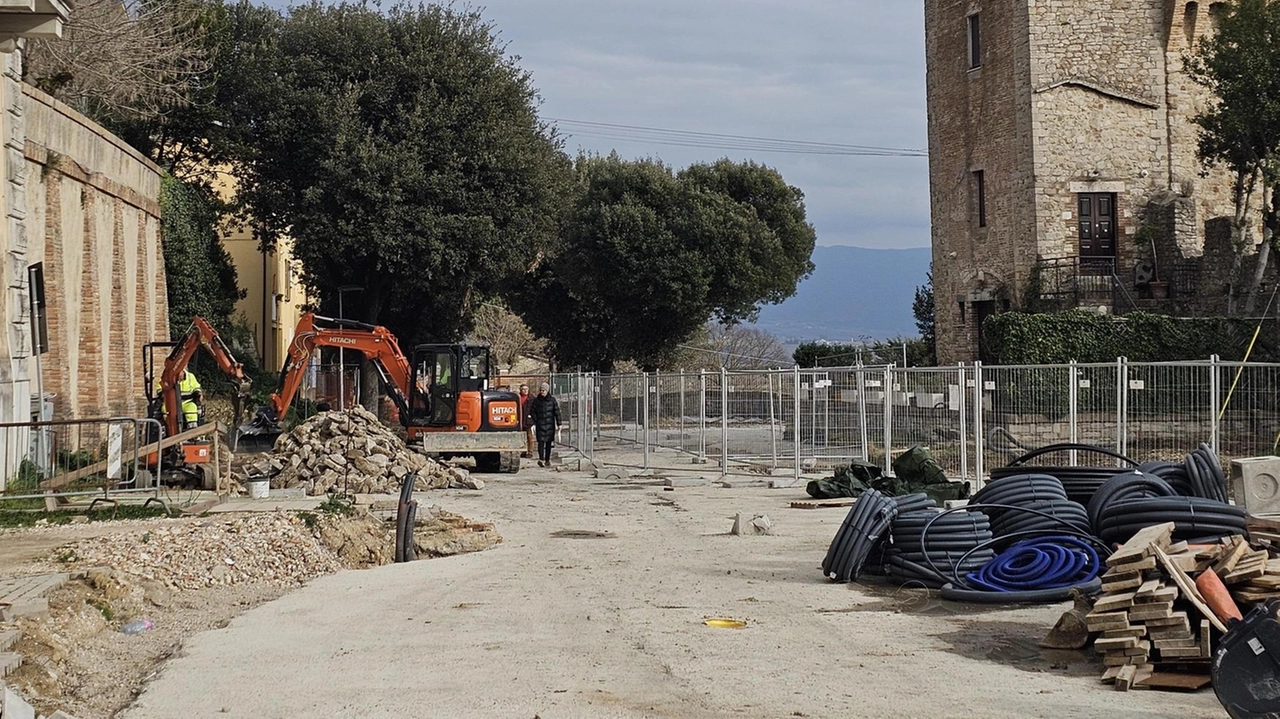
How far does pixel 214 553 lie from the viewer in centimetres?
1321

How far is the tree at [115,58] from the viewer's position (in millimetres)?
27266

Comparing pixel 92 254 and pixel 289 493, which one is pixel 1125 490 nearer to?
pixel 289 493

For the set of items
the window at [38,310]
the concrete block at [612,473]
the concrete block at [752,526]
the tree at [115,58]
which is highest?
the tree at [115,58]

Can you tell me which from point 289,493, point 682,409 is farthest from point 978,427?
point 289,493

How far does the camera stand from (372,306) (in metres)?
38.2

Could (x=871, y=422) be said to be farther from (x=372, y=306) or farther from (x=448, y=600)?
(x=372, y=306)

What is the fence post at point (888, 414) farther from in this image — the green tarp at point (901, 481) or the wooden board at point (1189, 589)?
the wooden board at point (1189, 589)

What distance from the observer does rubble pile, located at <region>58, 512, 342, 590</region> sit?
12.4 meters

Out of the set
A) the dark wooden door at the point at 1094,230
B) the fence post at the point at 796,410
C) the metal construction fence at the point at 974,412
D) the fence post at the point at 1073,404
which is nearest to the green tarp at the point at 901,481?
the metal construction fence at the point at 974,412

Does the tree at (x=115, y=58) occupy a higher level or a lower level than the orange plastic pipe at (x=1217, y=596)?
higher

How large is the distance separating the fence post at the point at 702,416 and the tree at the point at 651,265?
78.9ft

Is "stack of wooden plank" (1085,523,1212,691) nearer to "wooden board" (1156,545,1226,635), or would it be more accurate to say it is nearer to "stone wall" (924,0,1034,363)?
"wooden board" (1156,545,1226,635)

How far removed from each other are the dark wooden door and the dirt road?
25892mm

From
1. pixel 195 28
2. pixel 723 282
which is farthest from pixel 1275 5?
pixel 195 28
